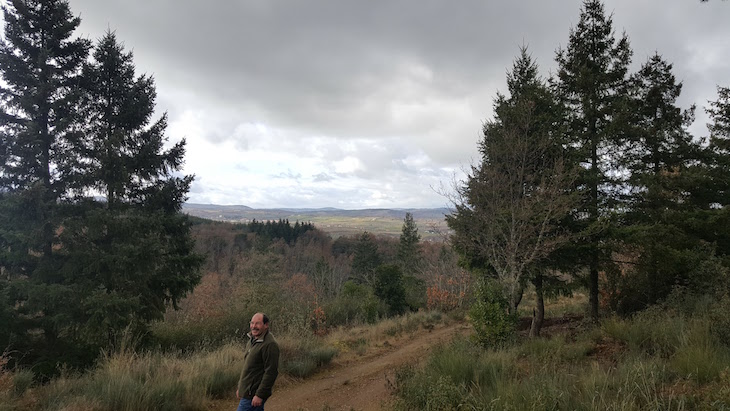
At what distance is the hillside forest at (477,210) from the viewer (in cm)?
977

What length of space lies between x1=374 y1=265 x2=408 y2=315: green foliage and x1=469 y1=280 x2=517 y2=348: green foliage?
11.8 meters

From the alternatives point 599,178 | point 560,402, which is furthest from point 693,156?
point 560,402

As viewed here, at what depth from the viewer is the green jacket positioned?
13.9ft

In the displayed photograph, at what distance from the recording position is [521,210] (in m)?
9.66

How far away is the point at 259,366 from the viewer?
4410mm

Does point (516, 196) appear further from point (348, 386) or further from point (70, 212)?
point (70, 212)

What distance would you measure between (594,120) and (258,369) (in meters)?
12.2

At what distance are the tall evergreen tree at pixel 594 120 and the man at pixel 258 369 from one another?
9214 mm

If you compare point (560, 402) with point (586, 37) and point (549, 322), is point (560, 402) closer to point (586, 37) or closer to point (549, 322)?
point (549, 322)

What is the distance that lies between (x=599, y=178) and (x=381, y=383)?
8.80m

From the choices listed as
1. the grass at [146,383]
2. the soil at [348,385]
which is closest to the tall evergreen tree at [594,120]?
the soil at [348,385]

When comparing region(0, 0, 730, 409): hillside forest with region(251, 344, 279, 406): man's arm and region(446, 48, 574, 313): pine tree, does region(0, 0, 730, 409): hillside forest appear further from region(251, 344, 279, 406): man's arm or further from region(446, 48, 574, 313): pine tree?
region(251, 344, 279, 406): man's arm

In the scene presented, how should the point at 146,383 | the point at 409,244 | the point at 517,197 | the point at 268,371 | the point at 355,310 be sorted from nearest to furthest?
1. the point at 268,371
2. the point at 146,383
3. the point at 517,197
4. the point at 355,310
5. the point at 409,244

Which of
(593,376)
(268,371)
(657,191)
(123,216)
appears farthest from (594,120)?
(123,216)
